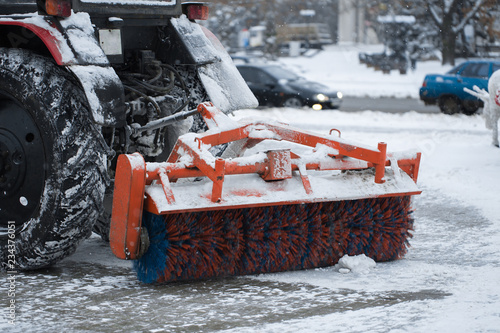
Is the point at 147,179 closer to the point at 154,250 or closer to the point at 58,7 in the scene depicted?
the point at 154,250

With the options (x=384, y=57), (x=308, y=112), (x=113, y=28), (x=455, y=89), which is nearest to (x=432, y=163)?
(x=113, y=28)

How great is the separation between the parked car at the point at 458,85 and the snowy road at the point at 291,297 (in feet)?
40.8

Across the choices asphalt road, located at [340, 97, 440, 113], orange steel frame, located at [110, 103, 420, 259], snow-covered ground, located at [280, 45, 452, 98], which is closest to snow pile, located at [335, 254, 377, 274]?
orange steel frame, located at [110, 103, 420, 259]

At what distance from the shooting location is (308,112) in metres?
17.2

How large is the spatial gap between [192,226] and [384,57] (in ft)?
114

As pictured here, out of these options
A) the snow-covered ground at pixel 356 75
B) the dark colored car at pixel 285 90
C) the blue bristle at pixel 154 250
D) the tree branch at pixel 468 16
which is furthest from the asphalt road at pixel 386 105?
the blue bristle at pixel 154 250

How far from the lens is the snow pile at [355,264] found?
462 cm

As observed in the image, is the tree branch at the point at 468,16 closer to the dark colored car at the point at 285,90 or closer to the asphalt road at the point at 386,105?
the asphalt road at the point at 386,105

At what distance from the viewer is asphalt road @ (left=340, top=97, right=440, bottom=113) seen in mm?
19406

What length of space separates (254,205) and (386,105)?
17037 mm

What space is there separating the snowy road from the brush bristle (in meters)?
0.09

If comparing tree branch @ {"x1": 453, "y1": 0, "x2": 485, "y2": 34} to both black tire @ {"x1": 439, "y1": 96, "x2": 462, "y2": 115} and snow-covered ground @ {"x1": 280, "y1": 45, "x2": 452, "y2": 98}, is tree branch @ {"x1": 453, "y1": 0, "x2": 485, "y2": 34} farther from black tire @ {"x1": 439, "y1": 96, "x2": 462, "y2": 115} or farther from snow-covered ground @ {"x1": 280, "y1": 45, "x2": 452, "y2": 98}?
black tire @ {"x1": 439, "y1": 96, "x2": 462, "y2": 115}

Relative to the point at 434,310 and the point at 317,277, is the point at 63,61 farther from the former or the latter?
the point at 434,310

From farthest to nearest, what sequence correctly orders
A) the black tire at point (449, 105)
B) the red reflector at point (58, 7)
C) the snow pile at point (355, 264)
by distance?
the black tire at point (449, 105) < the snow pile at point (355, 264) < the red reflector at point (58, 7)
